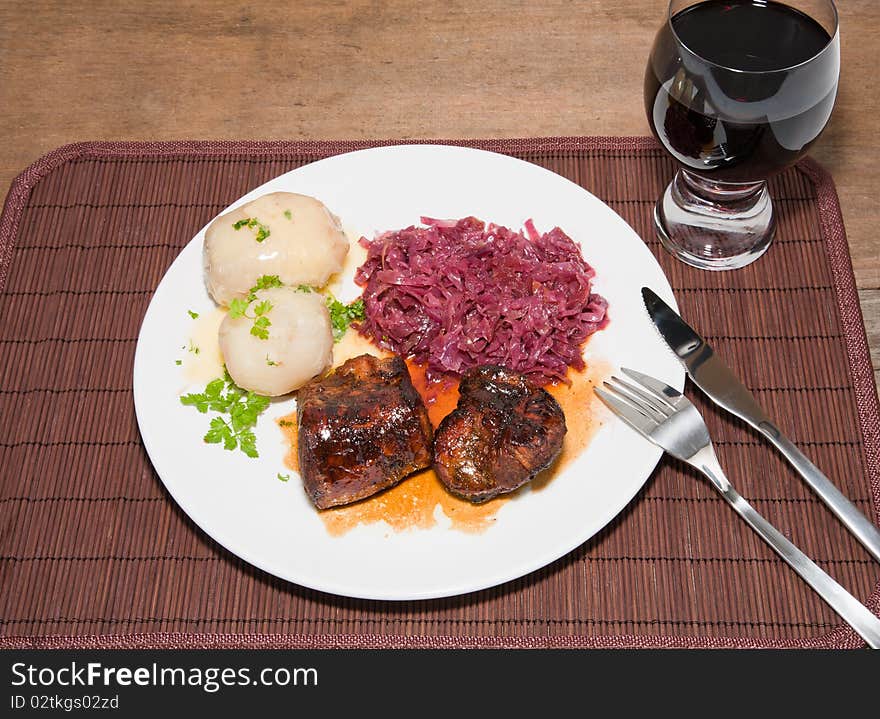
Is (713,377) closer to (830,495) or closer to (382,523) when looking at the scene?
(830,495)

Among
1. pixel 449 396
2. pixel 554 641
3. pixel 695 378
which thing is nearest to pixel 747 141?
pixel 695 378

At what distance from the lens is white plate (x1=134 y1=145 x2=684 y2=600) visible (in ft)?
9.70

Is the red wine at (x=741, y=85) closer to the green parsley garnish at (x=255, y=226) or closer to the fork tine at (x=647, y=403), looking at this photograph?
the fork tine at (x=647, y=403)

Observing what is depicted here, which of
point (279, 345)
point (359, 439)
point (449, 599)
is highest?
point (279, 345)

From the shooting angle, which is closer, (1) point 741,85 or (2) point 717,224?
(1) point 741,85

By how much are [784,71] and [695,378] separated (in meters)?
1.14

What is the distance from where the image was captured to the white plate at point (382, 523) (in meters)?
2.96

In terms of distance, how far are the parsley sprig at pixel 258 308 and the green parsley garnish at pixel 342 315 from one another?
25 centimetres

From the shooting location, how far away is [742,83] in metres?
2.98

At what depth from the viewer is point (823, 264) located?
3.79 metres

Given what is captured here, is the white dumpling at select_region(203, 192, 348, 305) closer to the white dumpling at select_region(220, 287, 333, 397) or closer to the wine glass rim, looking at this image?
the white dumpling at select_region(220, 287, 333, 397)

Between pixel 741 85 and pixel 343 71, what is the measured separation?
2.38 meters

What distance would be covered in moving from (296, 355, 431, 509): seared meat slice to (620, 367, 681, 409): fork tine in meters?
0.82

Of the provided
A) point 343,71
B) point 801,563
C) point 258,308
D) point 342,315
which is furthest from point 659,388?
point 343,71
